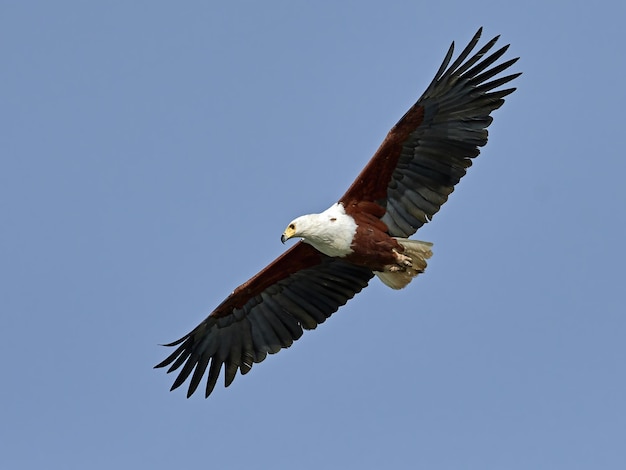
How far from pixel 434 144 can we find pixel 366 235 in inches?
59.0

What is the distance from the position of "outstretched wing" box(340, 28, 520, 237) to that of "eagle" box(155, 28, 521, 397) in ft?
0.04

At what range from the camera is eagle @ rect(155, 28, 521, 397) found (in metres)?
17.6

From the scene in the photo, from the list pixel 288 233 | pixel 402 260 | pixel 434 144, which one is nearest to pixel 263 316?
pixel 288 233

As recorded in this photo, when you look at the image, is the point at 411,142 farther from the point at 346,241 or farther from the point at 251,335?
the point at 251,335

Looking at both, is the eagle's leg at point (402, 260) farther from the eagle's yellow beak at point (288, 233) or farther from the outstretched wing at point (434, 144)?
the eagle's yellow beak at point (288, 233)

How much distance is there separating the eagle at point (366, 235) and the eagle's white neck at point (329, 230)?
0.01 meters

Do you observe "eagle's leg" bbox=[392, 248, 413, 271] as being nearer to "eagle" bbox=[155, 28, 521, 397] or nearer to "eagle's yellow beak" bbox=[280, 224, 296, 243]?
"eagle" bbox=[155, 28, 521, 397]

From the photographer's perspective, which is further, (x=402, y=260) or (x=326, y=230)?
(x=402, y=260)

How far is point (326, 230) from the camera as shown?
1777 centimetres

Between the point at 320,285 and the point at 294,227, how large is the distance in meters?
1.60

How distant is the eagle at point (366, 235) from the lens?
17.6 meters

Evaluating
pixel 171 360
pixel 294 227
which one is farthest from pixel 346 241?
pixel 171 360

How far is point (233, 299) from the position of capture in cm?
1917

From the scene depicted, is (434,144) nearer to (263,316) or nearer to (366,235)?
(366,235)
